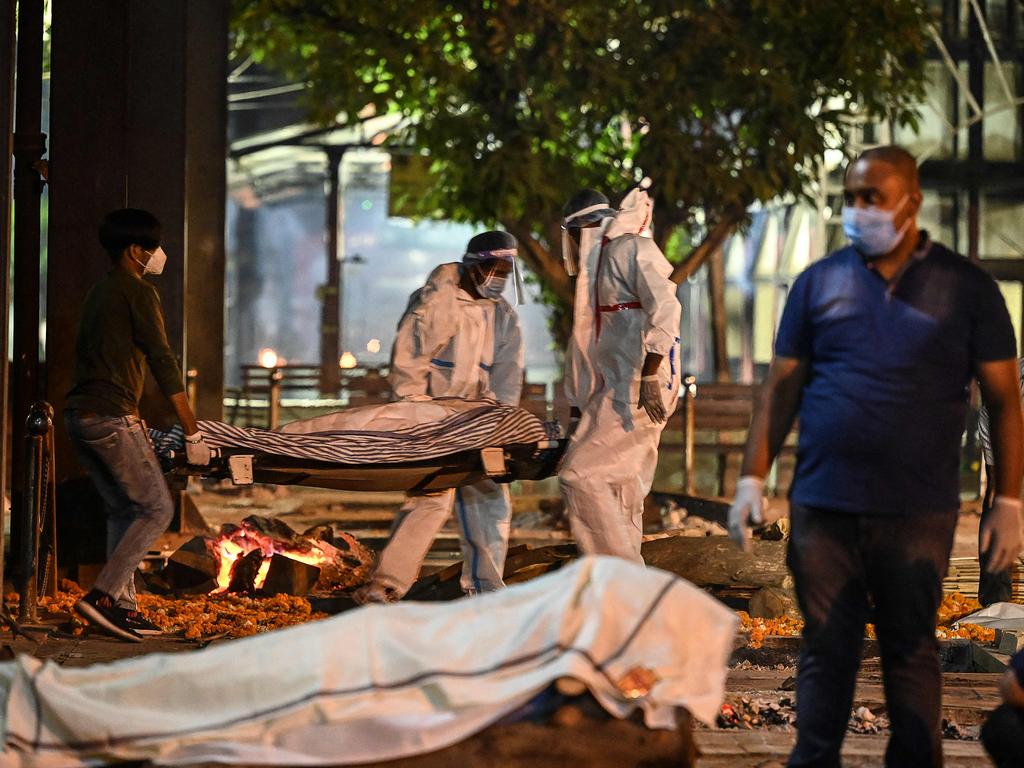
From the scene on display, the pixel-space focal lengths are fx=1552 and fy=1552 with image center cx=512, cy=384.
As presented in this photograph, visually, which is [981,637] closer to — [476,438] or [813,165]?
[476,438]

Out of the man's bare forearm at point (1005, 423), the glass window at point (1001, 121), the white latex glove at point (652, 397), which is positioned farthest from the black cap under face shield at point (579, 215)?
the glass window at point (1001, 121)

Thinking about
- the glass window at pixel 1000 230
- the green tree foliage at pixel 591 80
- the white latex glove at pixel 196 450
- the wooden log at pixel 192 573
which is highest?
the green tree foliage at pixel 591 80

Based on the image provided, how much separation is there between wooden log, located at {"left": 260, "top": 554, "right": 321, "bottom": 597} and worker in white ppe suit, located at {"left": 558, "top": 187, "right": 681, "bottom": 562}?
224 cm

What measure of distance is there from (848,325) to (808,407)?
0.30 meters

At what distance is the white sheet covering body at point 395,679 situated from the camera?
14.8ft

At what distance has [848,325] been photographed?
15.9 feet

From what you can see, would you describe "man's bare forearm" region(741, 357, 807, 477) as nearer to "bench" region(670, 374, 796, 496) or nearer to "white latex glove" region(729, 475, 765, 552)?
"white latex glove" region(729, 475, 765, 552)

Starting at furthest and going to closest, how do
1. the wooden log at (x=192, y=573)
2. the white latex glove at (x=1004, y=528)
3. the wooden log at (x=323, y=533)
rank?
the wooden log at (x=323, y=533)
the wooden log at (x=192, y=573)
the white latex glove at (x=1004, y=528)

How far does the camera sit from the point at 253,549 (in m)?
9.76

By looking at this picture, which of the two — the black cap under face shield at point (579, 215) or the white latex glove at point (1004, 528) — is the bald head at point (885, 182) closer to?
the white latex glove at point (1004, 528)

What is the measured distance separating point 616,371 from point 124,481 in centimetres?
259

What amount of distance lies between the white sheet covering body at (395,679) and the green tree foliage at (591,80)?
1233 centimetres

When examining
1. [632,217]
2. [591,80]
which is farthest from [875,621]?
[591,80]

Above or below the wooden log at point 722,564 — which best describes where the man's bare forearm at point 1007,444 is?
above
